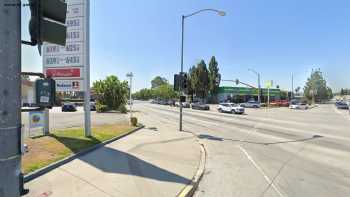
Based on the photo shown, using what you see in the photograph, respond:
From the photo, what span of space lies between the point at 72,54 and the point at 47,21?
10944 mm

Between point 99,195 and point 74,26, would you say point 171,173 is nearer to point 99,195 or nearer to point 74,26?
point 99,195

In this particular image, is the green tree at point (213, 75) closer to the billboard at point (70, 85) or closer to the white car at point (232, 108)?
the white car at point (232, 108)

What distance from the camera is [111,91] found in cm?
3884

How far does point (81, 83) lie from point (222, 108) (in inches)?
1245

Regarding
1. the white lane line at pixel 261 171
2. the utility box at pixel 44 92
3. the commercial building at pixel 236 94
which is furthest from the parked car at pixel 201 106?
the utility box at pixel 44 92

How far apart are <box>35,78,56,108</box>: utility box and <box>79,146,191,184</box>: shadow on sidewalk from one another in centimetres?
425

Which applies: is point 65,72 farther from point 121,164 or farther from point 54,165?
point 121,164

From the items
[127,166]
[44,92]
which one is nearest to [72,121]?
[127,166]

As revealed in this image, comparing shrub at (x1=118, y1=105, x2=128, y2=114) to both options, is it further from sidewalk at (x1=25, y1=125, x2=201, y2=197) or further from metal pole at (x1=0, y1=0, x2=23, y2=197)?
metal pole at (x1=0, y1=0, x2=23, y2=197)

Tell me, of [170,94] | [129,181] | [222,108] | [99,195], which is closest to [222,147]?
[129,181]

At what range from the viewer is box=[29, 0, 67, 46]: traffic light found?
9.00 ft

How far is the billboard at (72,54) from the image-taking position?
12.9 m

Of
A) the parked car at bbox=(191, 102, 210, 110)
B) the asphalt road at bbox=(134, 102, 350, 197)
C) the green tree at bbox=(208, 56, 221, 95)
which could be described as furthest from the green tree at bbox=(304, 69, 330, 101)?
the asphalt road at bbox=(134, 102, 350, 197)

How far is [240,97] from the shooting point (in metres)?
88.6
